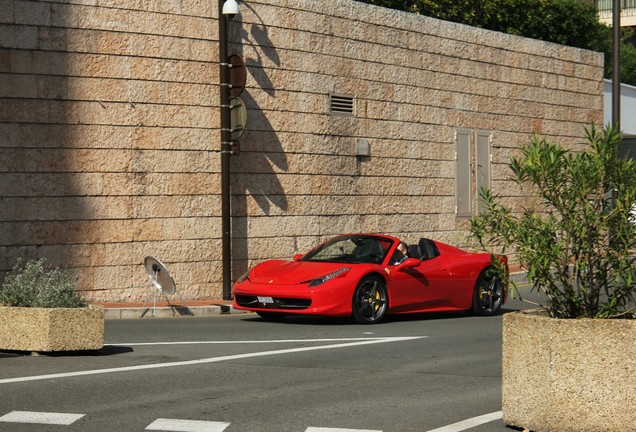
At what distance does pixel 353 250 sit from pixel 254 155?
5.66 m

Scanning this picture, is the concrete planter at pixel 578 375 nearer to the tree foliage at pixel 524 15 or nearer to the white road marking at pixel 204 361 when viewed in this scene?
the white road marking at pixel 204 361

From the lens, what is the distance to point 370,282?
17234mm

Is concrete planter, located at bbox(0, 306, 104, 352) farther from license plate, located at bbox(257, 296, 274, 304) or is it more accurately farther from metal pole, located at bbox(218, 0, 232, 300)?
metal pole, located at bbox(218, 0, 232, 300)

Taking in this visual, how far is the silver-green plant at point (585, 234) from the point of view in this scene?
8539mm

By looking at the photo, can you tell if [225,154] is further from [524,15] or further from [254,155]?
[524,15]

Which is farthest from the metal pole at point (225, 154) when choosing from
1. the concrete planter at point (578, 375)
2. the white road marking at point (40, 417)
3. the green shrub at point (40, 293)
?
the concrete planter at point (578, 375)

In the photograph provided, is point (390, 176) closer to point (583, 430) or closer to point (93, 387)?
point (93, 387)

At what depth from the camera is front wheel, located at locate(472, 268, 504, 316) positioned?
19.0 metres

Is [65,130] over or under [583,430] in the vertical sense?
over

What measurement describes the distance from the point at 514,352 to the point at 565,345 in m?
0.44

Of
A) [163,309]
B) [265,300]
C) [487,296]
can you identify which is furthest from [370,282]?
[163,309]

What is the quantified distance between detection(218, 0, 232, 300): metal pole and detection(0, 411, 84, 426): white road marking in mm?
12643

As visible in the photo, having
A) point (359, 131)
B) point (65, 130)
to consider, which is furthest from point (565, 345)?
point (359, 131)

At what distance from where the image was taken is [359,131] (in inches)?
1000
